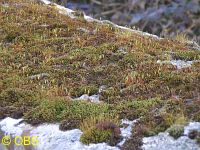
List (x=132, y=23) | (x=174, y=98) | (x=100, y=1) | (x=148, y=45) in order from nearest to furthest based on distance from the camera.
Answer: (x=174, y=98) < (x=148, y=45) < (x=132, y=23) < (x=100, y=1)

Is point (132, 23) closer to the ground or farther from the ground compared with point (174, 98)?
closer to the ground

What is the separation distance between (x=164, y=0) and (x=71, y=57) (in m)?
20.1

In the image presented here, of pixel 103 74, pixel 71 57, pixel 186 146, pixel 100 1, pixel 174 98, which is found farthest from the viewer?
pixel 100 1

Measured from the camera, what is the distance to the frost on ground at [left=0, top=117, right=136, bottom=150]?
9633 mm

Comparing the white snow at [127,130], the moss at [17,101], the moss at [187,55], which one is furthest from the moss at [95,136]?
the moss at [187,55]

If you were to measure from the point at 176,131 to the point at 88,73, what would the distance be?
157 inches

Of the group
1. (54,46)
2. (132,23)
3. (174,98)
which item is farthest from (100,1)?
(174,98)

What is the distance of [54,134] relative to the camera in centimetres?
1013

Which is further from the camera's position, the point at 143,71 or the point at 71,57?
the point at 71,57

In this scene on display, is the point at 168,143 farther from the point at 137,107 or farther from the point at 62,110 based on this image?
the point at 62,110

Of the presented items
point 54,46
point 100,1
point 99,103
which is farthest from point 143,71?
point 100,1

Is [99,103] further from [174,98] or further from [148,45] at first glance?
[148,45]

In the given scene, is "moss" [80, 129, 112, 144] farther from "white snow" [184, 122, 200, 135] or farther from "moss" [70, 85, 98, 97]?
"moss" [70, 85, 98, 97]

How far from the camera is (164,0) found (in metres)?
32.8
